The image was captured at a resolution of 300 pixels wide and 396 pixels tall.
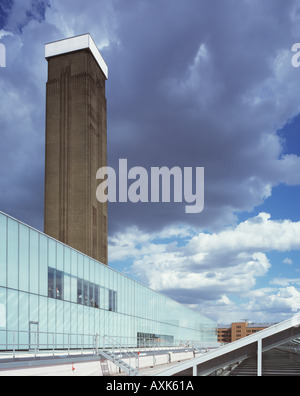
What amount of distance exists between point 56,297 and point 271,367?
24.2 metres

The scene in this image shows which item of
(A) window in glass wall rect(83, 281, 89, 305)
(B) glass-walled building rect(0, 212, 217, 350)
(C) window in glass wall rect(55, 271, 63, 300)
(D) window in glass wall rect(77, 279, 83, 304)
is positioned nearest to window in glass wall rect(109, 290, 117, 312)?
(B) glass-walled building rect(0, 212, 217, 350)

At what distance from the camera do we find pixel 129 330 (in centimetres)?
5666

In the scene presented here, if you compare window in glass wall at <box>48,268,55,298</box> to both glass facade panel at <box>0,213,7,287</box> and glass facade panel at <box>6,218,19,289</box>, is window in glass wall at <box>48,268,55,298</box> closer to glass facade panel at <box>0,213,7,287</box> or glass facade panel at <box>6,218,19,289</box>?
glass facade panel at <box>6,218,19,289</box>

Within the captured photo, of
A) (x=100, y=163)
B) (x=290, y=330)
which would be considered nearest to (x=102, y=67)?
(x=100, y=163)

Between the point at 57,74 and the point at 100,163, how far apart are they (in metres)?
16.1

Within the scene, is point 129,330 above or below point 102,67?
below

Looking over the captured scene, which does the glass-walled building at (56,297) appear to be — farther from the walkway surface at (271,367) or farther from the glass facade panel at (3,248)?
the walkway surface at (271,367)

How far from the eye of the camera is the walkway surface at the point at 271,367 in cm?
1523

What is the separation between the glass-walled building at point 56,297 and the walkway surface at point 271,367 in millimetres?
13098

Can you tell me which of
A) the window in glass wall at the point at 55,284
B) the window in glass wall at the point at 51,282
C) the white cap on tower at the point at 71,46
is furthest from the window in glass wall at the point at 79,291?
the white cap on tower at the point at 71,46

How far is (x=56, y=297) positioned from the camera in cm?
3703

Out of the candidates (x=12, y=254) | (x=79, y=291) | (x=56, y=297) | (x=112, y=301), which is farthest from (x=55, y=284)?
(x=112, y=301)
